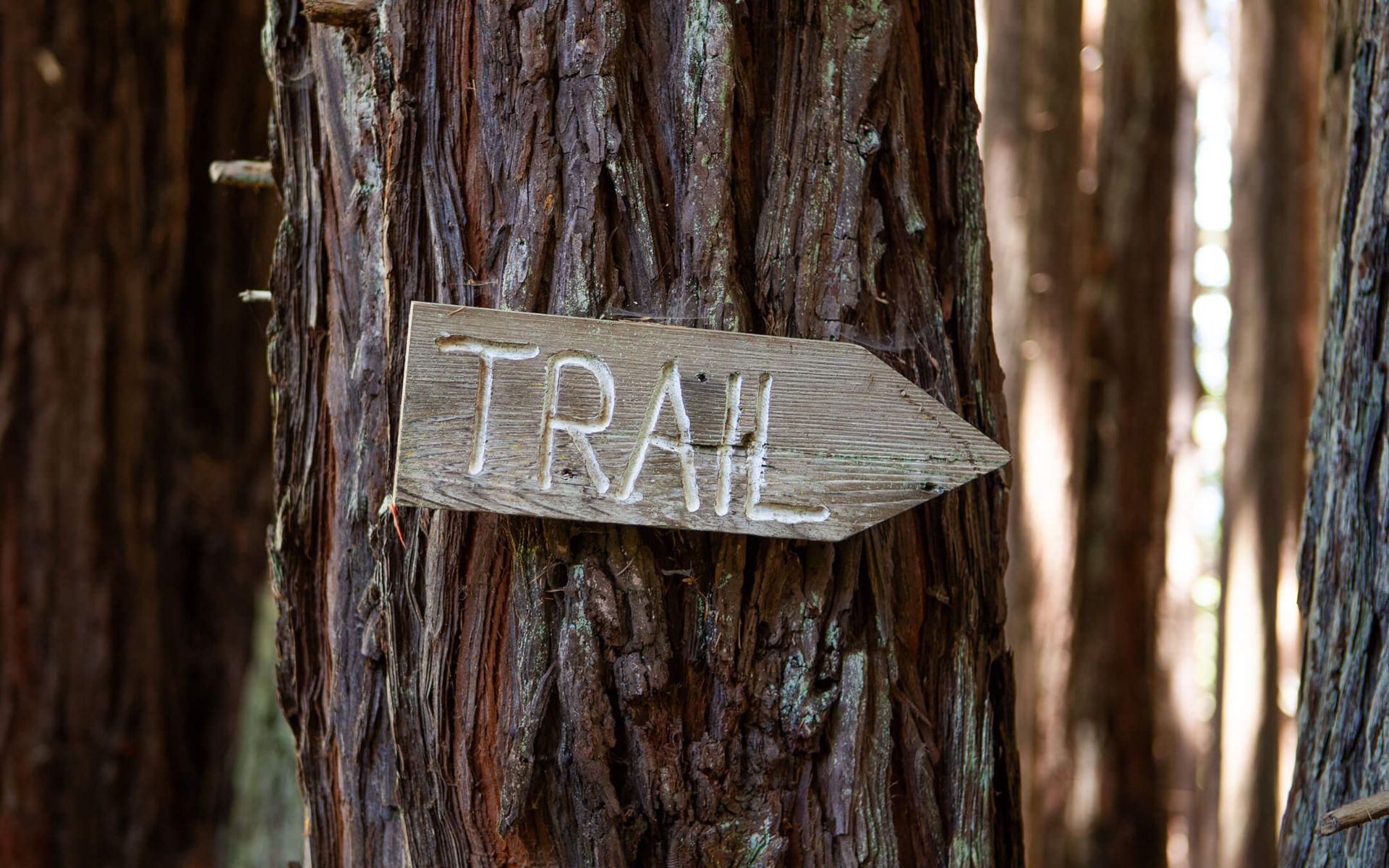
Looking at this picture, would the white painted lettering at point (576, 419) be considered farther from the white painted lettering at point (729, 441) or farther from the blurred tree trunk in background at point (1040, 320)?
the blurred tree trunk in background at point (1040, 320)

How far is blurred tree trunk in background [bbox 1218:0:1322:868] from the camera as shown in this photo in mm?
3975

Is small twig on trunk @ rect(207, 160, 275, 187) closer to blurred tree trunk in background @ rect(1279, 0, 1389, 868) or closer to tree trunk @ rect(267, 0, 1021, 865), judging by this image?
tree trunk @ rect(267, 0, 1021, 865)

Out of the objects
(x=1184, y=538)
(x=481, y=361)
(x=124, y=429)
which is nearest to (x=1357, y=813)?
(x=481, y=361)

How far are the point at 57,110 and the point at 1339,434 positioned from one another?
2595 mm

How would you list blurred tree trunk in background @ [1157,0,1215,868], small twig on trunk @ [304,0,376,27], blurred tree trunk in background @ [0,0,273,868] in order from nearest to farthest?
small twig on trunk @ [304,0,376,27]
blurred tree trunk in background @ [0,0,273,868]
blurred tree trunk in background @ [1157,0,1215,868]

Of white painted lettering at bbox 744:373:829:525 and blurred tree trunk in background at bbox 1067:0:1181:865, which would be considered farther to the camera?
blurred tree trunk in background at bbox 1067:0:1181:865

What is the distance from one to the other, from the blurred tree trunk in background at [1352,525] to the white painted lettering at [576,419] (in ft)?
2.96

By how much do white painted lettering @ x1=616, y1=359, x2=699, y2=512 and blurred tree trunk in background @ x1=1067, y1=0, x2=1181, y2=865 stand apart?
3356mm

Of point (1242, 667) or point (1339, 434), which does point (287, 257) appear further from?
point (1242, 667)

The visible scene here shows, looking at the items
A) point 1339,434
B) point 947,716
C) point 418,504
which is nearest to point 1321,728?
point 1339,434

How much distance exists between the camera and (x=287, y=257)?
4.41ft

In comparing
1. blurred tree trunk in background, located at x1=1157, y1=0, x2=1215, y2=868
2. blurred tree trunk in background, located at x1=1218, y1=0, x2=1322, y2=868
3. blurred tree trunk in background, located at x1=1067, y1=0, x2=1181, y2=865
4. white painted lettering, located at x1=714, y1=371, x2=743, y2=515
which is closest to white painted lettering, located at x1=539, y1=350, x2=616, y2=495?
white painted lettering, located at x1=714, y1=371, x2=743, y2=515

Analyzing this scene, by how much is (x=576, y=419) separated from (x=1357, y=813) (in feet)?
2.90

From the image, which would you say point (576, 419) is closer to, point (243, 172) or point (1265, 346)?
point (243, 172)
